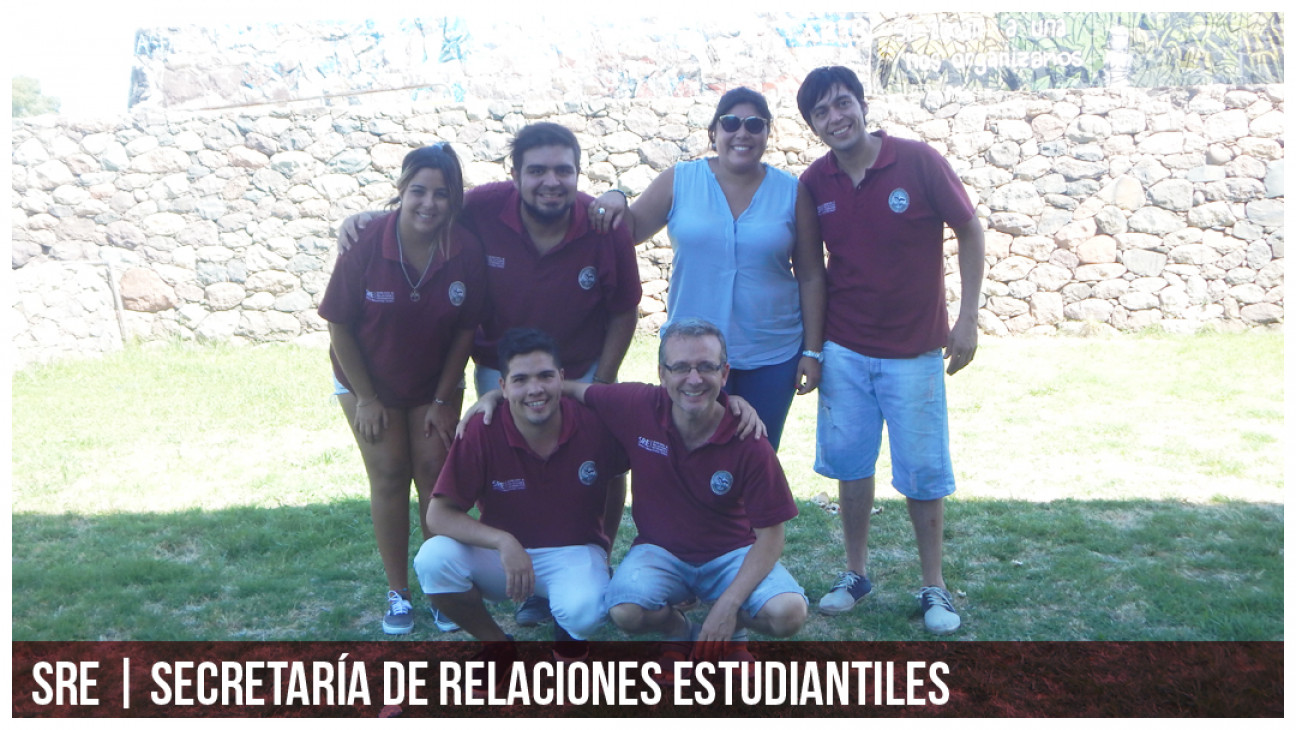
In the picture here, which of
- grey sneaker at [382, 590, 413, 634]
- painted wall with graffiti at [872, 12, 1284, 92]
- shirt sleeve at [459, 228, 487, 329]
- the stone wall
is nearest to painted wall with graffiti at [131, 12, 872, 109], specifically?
painted wall with graffiti at [872, 12, 1284, 92]

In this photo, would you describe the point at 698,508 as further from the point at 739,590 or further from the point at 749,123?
the point at 749,123

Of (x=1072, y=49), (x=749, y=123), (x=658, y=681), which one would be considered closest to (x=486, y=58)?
(x=1072, y=49)

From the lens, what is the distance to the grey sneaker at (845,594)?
340 cm

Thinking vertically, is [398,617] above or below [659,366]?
below

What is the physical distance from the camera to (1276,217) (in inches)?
351

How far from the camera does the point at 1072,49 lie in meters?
10.4

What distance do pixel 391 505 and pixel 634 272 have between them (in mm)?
1087

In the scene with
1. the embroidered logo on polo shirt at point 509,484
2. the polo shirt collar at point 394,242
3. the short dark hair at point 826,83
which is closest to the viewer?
the embroidered logo on polo shirt at point 509,484

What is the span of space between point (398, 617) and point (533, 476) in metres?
0.79

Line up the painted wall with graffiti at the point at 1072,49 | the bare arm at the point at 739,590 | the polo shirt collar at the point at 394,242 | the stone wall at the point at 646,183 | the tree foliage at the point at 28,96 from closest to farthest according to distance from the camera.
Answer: the bare arm at the point at 739,590 → the polo shirt collar at the point at 394,242 → the stone wall at the point at 646,183 → the painted wall with graffiti at the point at 1072,49 → the tree foliage at the point at 28,96

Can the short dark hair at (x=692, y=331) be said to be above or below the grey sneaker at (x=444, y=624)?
above

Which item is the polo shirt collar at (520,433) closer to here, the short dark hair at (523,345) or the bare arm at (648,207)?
the short dark hair at (523,345)

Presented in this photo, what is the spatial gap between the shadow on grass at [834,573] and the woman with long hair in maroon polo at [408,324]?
23.7 inches

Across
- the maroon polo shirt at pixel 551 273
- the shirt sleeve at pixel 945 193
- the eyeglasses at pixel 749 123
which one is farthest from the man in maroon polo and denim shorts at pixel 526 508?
the shirt sleeve at pixel 945 193
